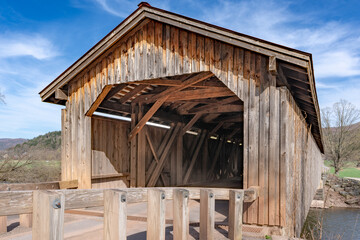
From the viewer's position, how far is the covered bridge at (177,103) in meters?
5.02

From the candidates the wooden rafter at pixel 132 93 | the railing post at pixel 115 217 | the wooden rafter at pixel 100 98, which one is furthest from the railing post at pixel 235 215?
the wooden rafter at pixel 132 93

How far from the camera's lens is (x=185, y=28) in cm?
562

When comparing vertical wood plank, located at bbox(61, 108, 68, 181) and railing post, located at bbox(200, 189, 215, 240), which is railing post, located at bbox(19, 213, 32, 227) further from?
railing post, located at bbox(200, 189, 215, 240)

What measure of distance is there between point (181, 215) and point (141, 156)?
5757 millimetres

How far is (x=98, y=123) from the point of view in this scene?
7.66m

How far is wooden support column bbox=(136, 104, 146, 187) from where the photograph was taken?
8.71 m

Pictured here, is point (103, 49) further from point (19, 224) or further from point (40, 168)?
point (40, 168)

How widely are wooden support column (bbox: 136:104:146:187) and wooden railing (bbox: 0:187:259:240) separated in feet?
17.0

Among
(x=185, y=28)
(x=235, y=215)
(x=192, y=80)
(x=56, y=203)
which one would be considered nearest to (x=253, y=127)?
(x=235, y=215)

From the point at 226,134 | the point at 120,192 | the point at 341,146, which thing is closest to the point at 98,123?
the point at 120,192

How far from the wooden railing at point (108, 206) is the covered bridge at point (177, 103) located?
1869mm

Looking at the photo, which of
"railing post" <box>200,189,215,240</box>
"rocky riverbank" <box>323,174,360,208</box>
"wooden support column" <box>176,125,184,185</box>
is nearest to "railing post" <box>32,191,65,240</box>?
"railing post" <box>200,189,215,240</box>

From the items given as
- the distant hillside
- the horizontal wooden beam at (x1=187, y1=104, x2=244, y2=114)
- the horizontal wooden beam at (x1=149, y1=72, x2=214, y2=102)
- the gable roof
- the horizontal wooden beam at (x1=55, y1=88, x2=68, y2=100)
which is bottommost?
the distant hillside

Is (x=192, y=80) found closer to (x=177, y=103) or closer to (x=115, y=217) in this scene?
(x=177, y=103)
